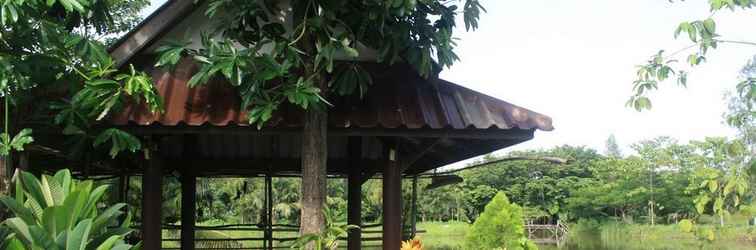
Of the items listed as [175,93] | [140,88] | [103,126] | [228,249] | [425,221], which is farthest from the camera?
[425,221]

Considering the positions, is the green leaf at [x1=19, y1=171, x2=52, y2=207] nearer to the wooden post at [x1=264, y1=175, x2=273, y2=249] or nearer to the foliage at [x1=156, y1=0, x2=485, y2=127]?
the foliage at [x1=156, y1=0, x2=485, y2=127]

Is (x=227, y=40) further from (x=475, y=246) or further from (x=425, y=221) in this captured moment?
(x=425, y=221)

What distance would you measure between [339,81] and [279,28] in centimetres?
45

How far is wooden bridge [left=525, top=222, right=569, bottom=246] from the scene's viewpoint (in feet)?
96.5

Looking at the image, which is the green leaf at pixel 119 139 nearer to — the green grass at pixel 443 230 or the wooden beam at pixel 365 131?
the wooden beam at pixel 365 131

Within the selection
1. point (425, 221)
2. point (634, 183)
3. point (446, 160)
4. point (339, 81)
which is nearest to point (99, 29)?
point (339, 81)

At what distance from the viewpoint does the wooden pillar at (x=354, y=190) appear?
6.26 m

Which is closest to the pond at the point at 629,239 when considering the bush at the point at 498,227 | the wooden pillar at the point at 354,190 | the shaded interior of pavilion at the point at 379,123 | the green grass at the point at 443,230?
the green grass at the point at 443,230

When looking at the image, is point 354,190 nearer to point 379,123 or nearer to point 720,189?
point 379,123

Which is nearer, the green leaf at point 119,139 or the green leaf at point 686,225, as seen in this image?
the green leaf at point 686,225

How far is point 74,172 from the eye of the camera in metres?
6.65

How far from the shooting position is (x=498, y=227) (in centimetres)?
473

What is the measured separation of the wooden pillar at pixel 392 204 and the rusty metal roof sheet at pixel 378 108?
1.81ft

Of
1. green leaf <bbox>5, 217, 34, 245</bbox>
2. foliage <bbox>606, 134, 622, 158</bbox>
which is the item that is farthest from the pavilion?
foliage <bbox>606, 134, 622, 158</bbox>
